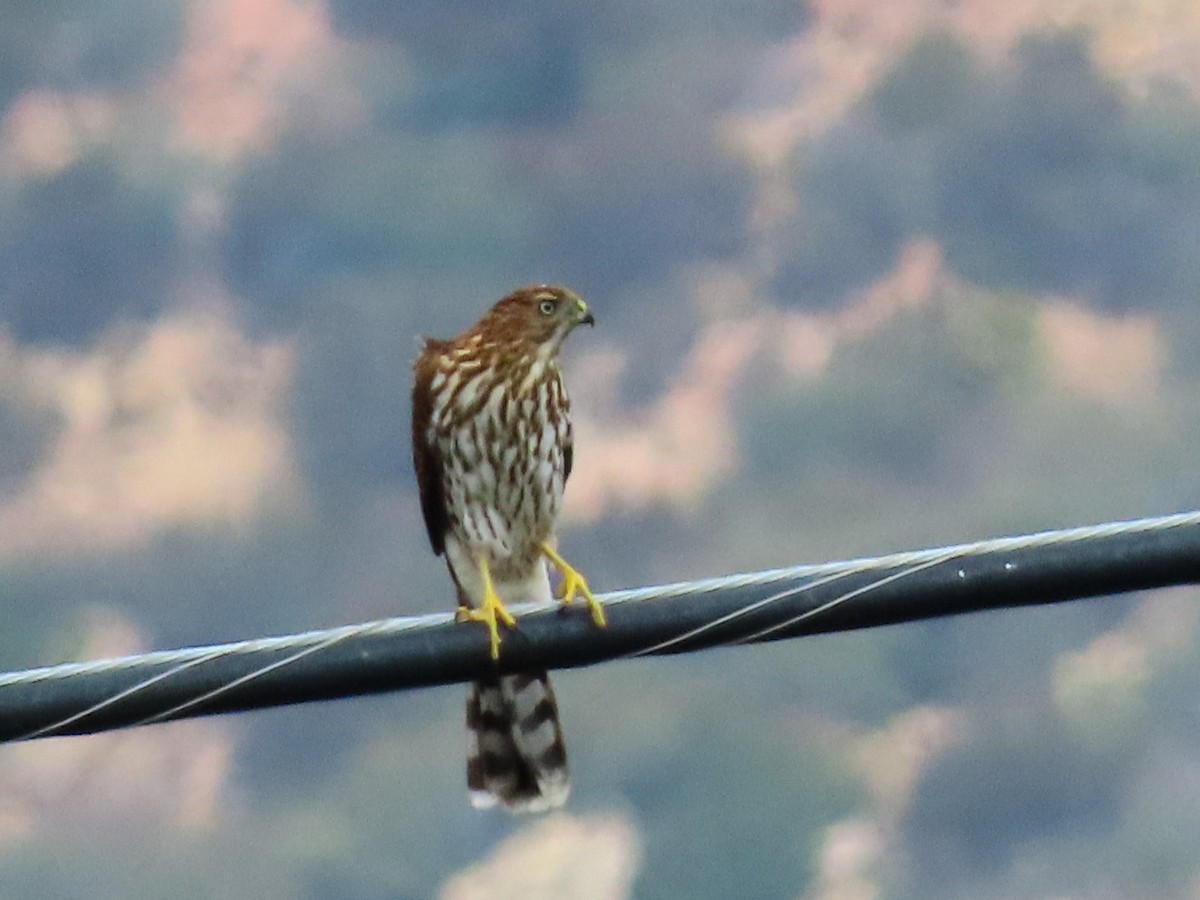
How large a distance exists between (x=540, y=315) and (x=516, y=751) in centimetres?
188

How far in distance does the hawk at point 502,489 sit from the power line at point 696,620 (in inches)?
75.1

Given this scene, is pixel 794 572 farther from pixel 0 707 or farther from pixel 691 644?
pixel 0 707

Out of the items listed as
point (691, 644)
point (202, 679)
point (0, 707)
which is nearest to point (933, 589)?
point (691, 644)

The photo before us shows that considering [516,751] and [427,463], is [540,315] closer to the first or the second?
[427,463]

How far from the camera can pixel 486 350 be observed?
25.5 feet

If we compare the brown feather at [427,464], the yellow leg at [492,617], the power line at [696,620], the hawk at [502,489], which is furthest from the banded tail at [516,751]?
the power line at [696,620]

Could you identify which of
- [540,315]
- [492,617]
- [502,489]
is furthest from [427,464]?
[492,617]

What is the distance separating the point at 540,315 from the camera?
26.6ft

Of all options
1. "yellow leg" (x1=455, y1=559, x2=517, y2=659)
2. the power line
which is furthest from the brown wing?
the power line

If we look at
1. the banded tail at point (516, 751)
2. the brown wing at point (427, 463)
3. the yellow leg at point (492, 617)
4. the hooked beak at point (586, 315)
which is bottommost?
the banded tail at point (516, 751)

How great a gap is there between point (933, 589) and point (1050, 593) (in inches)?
12.3

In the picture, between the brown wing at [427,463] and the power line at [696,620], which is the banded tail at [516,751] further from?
the power line at [696,620]

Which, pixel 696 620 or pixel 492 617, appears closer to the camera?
pixel 696 620

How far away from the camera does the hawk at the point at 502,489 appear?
733 cm
